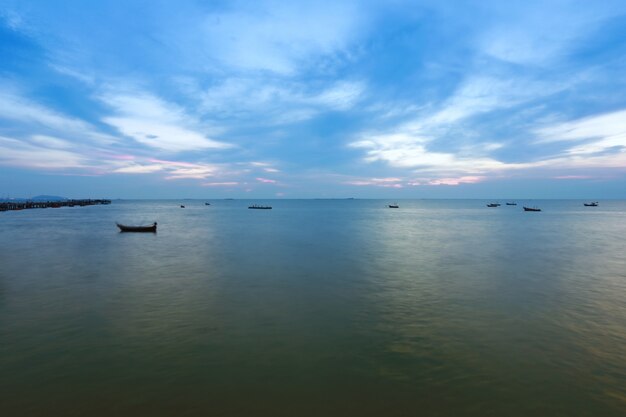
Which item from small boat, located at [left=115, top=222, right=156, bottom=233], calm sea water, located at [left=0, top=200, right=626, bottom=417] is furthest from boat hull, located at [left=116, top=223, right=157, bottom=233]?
calm sea water, located at [left=0, top=200, right=626, bottom=417]

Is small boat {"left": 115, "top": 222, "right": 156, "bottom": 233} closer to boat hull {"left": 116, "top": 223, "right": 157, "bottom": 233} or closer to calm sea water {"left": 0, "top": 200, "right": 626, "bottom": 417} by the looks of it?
boat hull {"left": 116, "top": 223, "right": 157, "bottom": 233}

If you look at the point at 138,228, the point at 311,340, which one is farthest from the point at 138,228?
the point at 311,340

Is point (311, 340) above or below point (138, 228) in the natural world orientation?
below

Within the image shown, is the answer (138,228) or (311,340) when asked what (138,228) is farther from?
(311,340)

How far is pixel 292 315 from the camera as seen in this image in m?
18.8

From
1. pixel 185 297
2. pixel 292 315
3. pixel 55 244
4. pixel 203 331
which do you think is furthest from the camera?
pixel 55 244

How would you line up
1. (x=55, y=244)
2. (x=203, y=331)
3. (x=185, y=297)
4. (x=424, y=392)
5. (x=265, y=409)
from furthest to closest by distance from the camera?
(x=55, y=244) → (x=185, y=297) → (x=203, y=331) → (x=424, y=392) → (x=265, y=409)

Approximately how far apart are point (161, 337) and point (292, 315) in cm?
630

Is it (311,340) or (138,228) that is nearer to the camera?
(311,340)

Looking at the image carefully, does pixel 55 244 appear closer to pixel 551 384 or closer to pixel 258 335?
pixel 258 335

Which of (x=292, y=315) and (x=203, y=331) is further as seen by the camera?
(x=292, y=315)

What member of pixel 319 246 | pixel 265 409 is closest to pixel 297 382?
pixel 265 409

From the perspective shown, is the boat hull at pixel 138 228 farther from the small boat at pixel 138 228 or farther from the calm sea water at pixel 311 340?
the calm sea water at pixel 311 340

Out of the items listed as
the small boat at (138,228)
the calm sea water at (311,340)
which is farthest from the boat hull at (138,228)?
the calm sea water at (311,340)
